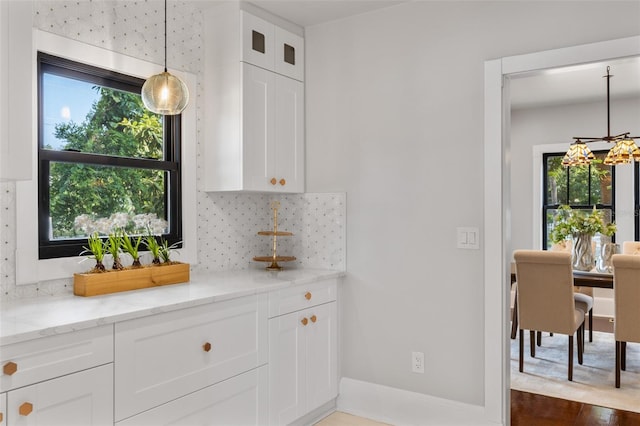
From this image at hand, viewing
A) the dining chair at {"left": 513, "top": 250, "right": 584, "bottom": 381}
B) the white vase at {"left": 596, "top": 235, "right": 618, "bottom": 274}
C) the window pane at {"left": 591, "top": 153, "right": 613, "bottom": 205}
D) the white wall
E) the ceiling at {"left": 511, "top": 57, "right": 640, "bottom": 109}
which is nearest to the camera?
the white wall

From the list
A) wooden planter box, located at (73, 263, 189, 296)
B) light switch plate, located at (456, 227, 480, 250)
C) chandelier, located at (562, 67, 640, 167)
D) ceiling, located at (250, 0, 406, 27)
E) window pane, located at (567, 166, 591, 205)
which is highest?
ceiling, located at (250, 0, 406, 27)

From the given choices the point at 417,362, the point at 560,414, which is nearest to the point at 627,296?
the point at 560,414

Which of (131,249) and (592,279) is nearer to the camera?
(131,249)

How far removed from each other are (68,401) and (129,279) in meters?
0.75

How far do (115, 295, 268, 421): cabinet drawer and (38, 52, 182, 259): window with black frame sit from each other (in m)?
0.69

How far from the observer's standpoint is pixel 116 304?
2104mm

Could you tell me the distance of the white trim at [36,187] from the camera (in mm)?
2236

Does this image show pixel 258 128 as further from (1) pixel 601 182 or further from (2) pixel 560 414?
(1) pixel 601 182

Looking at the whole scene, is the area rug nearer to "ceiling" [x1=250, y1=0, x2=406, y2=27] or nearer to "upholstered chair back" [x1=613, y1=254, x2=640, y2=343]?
"upholstered chair back" [x1=613, y1=254, x2=640, y2=343]

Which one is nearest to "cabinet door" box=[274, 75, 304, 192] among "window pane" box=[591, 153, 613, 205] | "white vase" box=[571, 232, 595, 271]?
"white vase" box=[571, 232, 595, 271]

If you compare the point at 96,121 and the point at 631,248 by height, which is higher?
the point at 96,121

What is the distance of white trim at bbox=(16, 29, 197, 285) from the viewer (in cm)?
224

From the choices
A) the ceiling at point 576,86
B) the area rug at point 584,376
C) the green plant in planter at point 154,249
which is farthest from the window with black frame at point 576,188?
the green plant in planter at point 154,249

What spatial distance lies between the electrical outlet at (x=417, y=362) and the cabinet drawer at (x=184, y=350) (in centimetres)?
92
